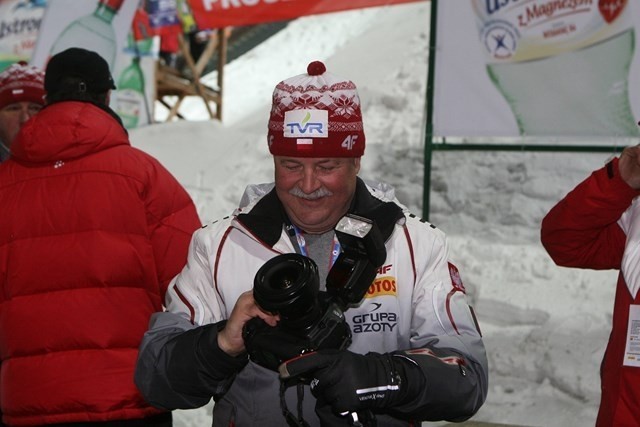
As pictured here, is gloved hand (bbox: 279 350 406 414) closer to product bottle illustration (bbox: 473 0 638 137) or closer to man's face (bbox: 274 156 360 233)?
man's face (bbox: 274 156 360 233)

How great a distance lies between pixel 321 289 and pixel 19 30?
24.7 ft

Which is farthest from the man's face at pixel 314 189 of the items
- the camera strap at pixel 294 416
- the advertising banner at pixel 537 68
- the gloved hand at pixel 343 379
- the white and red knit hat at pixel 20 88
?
the advertising banner at pixel 537 68

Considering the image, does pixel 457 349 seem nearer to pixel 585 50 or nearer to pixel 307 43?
pixel 585 50

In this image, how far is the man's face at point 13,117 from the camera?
14.5ft

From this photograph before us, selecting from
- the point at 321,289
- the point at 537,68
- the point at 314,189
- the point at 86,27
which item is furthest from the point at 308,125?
the point at 86,27

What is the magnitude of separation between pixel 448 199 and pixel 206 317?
700 centimetres

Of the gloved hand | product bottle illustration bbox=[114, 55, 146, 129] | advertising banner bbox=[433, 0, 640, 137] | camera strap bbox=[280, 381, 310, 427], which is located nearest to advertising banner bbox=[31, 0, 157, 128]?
product bottle illustration bbox=[114, 55, 146, 129]

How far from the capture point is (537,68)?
600 cm

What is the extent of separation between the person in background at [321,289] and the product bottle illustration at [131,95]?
6.87 metres

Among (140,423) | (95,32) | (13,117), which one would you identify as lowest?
(140,423)

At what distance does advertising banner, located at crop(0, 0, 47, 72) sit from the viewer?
925 cm

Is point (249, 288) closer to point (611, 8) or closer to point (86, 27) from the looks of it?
point (611, 8)

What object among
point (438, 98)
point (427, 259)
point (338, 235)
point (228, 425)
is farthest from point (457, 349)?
point (438, 98)

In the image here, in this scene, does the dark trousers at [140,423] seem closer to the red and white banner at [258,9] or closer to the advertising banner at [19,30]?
the red and white banner at [258,9]
